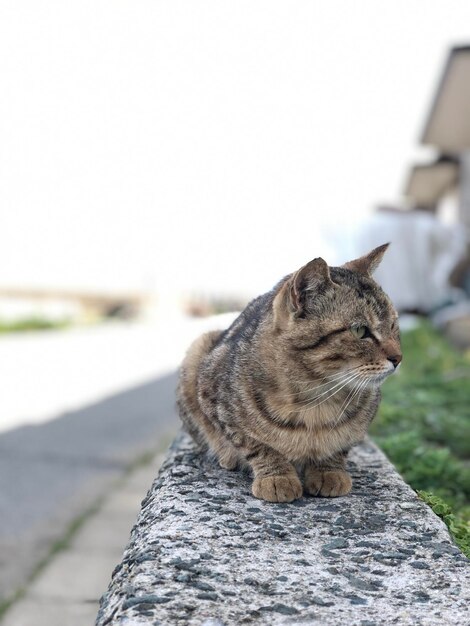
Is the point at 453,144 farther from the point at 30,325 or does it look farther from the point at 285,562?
the point at 285,562

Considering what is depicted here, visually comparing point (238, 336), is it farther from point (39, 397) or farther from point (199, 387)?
point (39, 397)

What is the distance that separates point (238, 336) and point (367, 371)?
21.1 inches

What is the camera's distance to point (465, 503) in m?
3.16

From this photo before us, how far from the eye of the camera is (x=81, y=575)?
335 cm

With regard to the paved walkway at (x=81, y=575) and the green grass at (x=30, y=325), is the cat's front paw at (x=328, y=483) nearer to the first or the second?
the paved walkway at (x=81, y=575)

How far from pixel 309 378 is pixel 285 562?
590 mm

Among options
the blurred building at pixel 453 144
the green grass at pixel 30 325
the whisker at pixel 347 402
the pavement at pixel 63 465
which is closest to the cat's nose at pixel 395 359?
the whisker at pixel 347 402

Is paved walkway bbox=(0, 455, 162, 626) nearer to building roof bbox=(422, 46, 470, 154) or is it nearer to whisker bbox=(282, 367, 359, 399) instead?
whisker bbox=(282, 367, 359, 399)

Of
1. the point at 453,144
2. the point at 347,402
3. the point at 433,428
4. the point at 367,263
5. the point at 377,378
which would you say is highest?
the point at 453,144

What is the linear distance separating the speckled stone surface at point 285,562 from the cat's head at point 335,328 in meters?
0.40

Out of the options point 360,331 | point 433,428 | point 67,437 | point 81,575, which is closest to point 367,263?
point 360,331

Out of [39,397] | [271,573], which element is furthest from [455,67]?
[271,573]

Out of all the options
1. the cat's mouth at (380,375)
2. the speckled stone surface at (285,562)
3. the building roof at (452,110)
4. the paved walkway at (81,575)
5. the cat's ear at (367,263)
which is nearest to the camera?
the speckled stone surface at (285,562)

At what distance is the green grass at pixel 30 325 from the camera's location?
1327 cm
